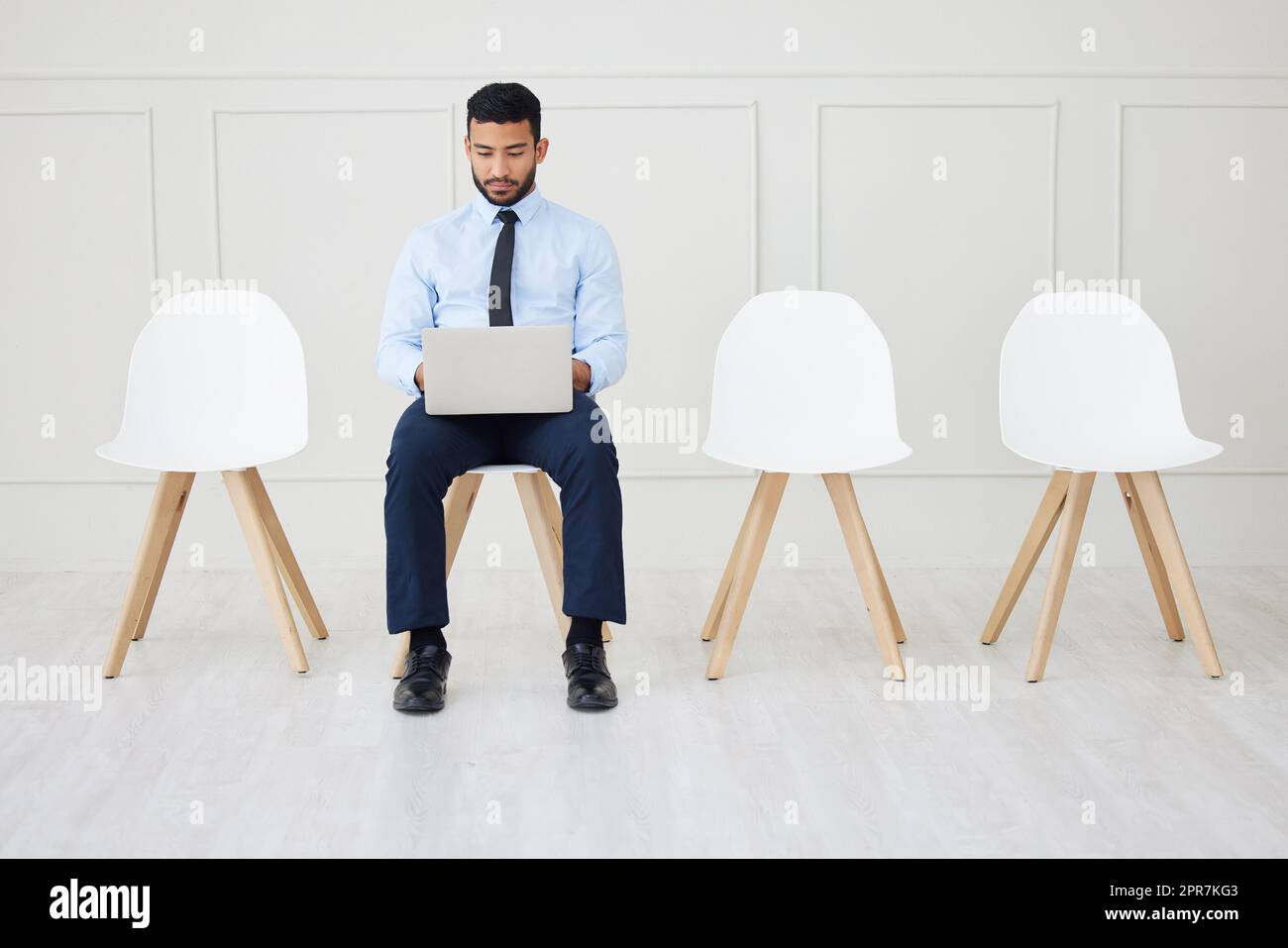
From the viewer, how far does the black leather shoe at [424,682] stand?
2494mm

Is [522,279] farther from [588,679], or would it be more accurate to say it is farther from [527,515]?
[588,679]

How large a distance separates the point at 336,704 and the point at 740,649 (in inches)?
35.2

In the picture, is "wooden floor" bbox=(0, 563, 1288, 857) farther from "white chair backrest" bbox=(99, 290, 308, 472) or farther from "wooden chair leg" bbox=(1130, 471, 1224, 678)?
"white chair backrest" bbox=(99, 290, 308, 472)

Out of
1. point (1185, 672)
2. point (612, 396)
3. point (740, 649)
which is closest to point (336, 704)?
point (740, 649)

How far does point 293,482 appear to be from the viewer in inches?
150

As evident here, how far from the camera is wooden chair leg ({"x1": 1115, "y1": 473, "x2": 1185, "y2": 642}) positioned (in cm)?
297

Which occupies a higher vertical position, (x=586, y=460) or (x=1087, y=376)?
(x=1087, y=376)

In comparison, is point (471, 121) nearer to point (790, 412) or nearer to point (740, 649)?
point (790, 412)

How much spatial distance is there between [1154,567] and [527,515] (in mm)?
1402

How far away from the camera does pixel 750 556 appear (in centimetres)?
278

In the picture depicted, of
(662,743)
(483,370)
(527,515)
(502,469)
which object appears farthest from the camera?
(527,515)

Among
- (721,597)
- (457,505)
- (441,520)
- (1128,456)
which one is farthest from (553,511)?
(1128,456)

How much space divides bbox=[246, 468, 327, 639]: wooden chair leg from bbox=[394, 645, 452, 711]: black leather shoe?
20.3 inches

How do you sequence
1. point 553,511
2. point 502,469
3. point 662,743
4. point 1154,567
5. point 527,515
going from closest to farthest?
point 662,743 → point 502,469 → point 527,515 → point 553,511 → point 1154,567
